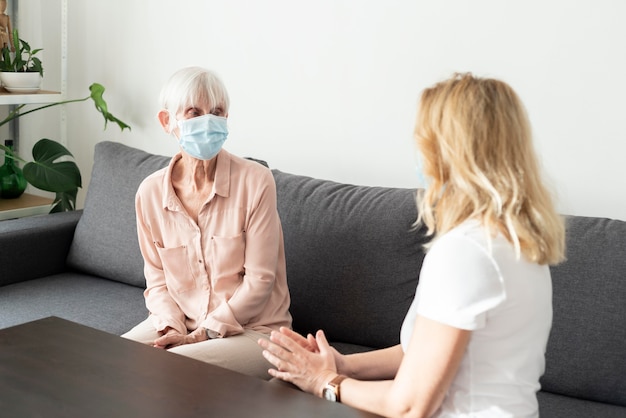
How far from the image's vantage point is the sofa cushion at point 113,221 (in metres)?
2.94

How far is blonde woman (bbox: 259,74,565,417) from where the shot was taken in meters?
1.38

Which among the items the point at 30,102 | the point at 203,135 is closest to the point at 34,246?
the point at 30,102

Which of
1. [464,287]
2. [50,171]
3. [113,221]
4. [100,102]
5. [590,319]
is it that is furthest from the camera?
[100,102]

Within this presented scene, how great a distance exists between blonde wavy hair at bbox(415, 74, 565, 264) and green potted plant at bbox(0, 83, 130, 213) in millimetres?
2192

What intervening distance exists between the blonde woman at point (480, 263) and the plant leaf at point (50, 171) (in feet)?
7.15

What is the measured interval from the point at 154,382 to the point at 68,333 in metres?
0.35

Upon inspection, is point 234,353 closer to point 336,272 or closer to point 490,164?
point 336,272

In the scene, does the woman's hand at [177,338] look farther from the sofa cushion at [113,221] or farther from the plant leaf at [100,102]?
the plant leaf at [100,102]

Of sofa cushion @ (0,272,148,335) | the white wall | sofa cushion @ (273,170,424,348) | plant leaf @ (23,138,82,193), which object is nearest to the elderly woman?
sofa cushion @ (273,170,424,348)

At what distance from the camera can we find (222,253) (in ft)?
7.61

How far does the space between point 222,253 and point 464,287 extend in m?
1.06

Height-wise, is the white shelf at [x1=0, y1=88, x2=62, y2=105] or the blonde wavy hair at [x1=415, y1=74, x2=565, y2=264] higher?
the blonde wavy hair at [x1=415, y1=74, x2=565, y2=264]

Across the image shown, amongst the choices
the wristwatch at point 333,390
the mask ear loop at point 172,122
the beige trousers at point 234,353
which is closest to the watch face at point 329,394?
the wristwatch at point 333,390

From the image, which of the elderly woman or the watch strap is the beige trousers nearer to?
the elderly woman
